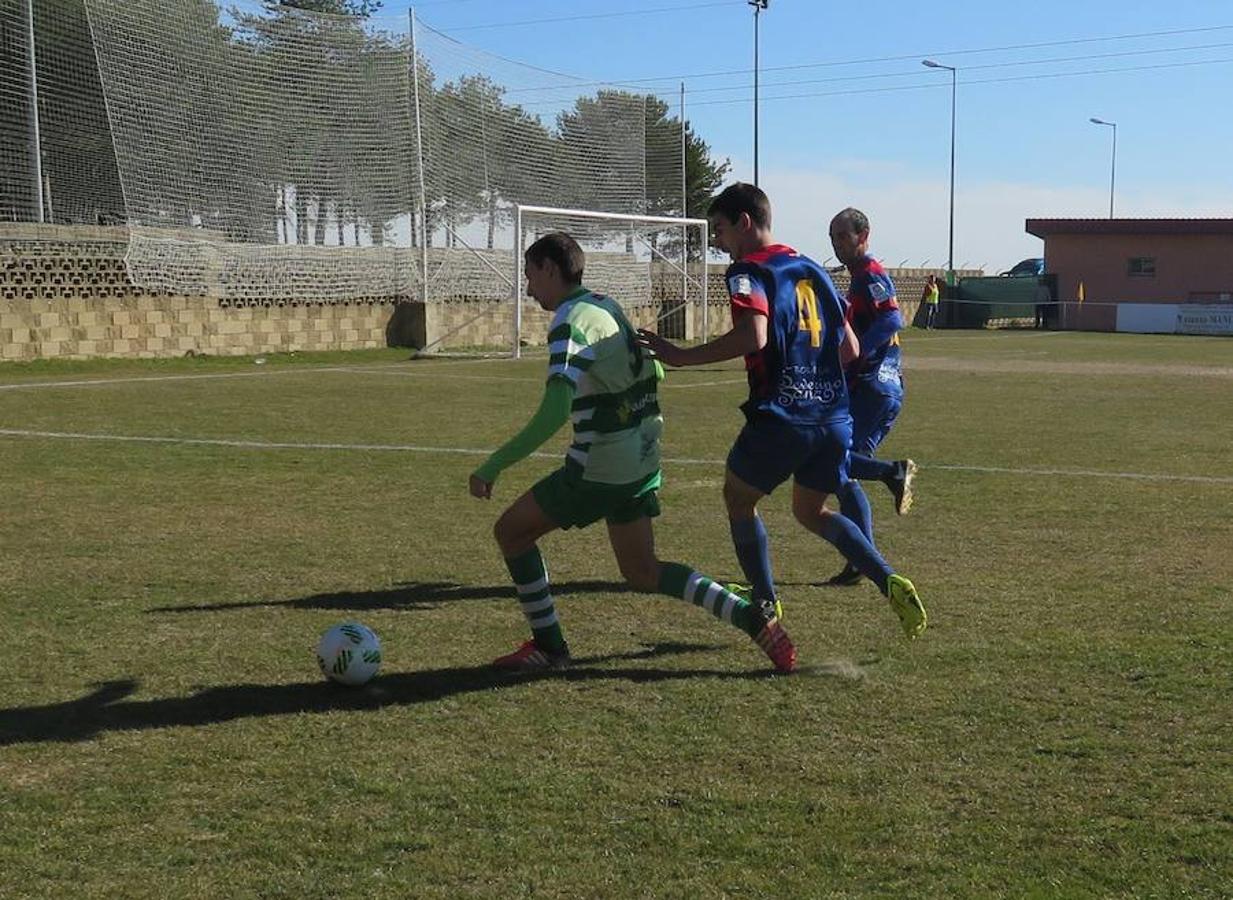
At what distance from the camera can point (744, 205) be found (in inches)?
220

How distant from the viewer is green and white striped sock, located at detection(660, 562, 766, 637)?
5586 mm

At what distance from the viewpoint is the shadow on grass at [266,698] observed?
495 cm

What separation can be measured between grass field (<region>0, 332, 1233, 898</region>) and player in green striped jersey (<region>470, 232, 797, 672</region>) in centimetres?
24

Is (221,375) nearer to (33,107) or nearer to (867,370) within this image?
(33,107)

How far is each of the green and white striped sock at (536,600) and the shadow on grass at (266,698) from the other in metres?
0.14

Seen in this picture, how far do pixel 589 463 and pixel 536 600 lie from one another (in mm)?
617

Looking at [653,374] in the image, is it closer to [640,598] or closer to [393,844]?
[640,598]

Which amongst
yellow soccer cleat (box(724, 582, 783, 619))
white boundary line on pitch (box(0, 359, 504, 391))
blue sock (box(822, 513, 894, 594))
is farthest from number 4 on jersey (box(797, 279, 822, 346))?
white boundary line on pitch (box(0, 359, 504, 391))

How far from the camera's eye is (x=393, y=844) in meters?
3.89

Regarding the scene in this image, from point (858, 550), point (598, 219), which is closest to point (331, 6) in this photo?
point (598, 219)

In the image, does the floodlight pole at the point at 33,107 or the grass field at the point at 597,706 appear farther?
the floodlight pole at the point at 33,107

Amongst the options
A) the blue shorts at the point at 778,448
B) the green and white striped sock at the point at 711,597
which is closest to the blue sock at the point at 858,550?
the blue shorts at the point at 778,448

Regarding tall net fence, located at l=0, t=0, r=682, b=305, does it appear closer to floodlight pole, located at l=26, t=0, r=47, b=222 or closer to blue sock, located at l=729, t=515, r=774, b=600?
floodlight pole, located at l=26, t=0, r=47, b=222

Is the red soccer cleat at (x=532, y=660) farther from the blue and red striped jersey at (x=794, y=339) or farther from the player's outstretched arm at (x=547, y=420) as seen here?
the blue and red striped jersey at (x=794, y=339)
